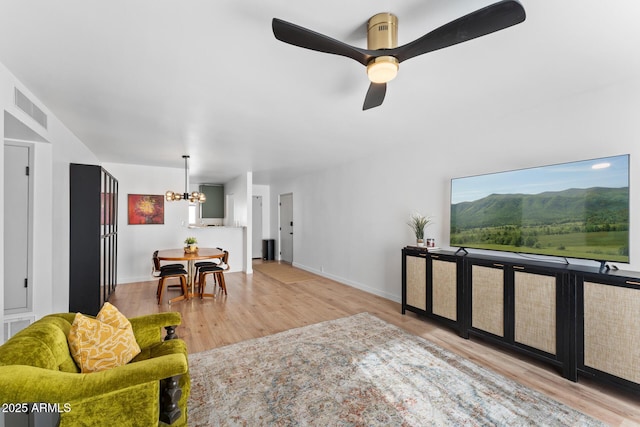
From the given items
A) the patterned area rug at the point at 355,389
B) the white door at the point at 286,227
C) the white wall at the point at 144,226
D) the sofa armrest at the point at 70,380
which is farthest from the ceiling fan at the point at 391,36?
the white door at the point at 286,227

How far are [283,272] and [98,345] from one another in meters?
5.29

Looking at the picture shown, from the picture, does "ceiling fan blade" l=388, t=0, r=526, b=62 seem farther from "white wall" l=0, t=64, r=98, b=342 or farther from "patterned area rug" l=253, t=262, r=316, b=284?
"patterned area rug" l=253, t=262, r=316, b=284

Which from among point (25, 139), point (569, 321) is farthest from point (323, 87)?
point (25, 139)

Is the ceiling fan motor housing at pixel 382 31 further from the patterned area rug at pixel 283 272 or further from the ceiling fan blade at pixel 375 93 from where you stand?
the patterned area rug at pixel 283 272

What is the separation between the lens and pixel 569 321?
233 cm

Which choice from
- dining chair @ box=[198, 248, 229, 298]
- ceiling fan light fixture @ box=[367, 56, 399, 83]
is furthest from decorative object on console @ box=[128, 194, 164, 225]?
ceiling fan light fixture @ box=[367, 56, 399, 83]

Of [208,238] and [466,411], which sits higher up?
[208,238]

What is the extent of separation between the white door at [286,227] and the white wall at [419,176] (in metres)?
0.45

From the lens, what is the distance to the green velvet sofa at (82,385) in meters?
1.09

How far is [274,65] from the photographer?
6.66 ft

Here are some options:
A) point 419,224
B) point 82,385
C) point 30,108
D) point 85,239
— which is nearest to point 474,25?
point 82,385

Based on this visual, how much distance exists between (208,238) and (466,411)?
610cm

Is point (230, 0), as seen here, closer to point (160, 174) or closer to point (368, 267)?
point (368, 267)

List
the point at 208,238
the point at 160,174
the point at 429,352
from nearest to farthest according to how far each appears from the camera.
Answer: the point at 429,352
the point at 160,174
the point at 208,238
